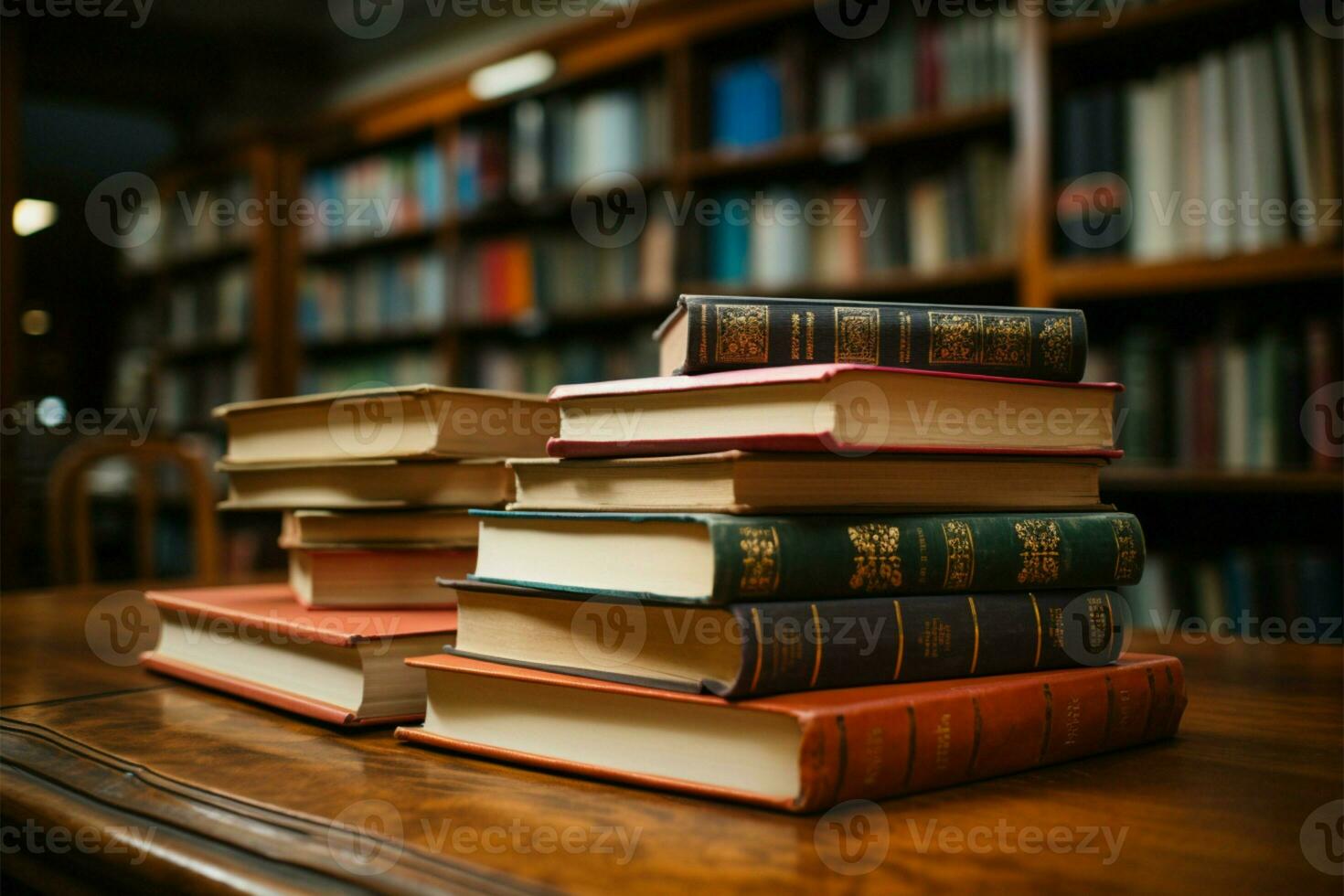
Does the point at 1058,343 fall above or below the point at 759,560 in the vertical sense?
above

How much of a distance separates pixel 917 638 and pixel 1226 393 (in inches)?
61.9

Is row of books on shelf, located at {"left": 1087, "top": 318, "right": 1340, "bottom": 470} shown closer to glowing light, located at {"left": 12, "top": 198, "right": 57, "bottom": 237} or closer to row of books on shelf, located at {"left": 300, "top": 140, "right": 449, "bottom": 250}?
row of books on shelf, located at {"left": 300, "top": 140, "right": 449, "bottom": 250}

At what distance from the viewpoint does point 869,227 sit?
8.07 feet

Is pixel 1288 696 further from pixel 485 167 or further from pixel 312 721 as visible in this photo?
pixel 485 167

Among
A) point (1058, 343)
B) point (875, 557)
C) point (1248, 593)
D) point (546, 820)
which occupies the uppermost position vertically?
point (1058, 343)

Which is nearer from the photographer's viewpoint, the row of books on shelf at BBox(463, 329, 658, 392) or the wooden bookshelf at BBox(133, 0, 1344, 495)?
the wooden bookshelf at BBox(133, 0, 1344, 495)

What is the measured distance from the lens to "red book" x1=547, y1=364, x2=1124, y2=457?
0.53 meters

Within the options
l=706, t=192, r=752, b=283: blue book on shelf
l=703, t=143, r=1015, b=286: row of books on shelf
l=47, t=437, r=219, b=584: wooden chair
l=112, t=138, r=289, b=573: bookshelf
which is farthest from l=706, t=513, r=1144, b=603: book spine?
l=112, t=138, r=289, b=573: bookshelf

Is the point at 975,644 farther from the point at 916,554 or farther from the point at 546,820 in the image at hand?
the point at 546,820

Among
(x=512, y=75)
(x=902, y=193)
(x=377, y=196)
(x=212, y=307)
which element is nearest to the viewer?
(x=902, y=193)

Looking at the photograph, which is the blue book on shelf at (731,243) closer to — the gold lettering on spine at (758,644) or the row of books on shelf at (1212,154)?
the row of books on shelf at (1212,154)

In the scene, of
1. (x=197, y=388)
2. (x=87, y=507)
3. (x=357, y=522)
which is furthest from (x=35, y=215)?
(x=357, y=522)

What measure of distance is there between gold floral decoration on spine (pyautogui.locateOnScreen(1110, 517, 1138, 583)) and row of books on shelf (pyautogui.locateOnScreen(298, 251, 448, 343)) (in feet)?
9.64

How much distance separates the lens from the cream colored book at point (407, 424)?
2.41 ft
